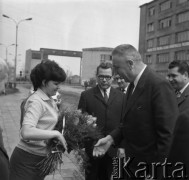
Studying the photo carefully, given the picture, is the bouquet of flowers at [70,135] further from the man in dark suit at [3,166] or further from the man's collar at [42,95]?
the man in dark suit at [3,166]

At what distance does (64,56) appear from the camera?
3324 inches

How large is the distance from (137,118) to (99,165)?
133 cm

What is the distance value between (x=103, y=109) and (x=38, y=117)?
4.28ft

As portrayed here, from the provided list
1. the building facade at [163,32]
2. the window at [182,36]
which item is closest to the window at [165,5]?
the building facade at [163,32]

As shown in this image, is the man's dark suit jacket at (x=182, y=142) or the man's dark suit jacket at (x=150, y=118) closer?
the man's dark suit jacket at (x=182, y=142)

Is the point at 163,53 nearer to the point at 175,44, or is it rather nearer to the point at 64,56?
the point at 175,44

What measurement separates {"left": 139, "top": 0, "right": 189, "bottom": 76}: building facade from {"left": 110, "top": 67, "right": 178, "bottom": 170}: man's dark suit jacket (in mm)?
46768

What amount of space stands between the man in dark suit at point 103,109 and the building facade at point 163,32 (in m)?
Answer: 45.7

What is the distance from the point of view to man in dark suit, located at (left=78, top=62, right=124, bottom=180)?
12.1ft

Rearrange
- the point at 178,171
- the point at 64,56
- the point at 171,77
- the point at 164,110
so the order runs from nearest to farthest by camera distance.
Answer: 1. the point at 178,171
2. the point at 164,110
3. the point at 171,77
4. the point at 64,56

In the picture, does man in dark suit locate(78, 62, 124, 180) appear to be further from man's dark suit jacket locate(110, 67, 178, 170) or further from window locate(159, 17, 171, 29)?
window locate(159, 17, 171, 29)

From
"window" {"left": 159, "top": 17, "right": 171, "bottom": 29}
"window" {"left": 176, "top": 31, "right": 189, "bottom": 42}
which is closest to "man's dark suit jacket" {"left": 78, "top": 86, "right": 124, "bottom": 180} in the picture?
"window" {"left": 176, "top": 31, "right": 189, "bottom": 42}

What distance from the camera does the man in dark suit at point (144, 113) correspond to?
8.12 feet

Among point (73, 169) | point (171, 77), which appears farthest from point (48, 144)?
point (73, 169)
